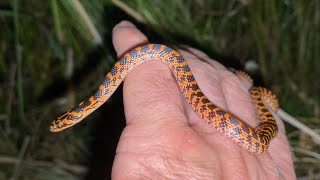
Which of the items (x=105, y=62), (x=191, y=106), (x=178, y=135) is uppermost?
(x=105, y=62)

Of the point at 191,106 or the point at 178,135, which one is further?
the point at 191,106

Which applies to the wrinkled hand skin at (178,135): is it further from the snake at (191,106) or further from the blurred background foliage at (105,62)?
the blurred background foliage at (105,62)

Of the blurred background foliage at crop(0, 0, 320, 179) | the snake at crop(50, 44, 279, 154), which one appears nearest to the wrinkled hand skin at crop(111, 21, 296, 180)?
the snake at crop(50, 44, 279, 154)

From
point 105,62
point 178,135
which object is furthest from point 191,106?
point 105,62

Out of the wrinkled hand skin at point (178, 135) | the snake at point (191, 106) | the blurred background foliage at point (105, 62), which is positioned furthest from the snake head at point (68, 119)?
the blurred background foliage at point (105, 62)

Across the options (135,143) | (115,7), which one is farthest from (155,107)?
(115,7)

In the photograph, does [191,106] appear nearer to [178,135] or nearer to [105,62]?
[178,135]

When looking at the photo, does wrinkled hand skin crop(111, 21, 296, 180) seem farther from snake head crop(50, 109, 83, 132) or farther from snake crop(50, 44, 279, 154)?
snake head crop(50, 109, 83, 132)
